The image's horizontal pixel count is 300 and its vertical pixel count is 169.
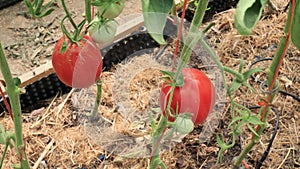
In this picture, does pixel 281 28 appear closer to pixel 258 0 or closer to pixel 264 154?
pixel 264 154

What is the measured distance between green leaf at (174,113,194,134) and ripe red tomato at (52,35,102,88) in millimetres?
342

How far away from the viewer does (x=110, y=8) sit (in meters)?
1.18

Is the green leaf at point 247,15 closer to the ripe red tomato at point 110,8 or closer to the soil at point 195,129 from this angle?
the ripe red tomato at point 110,8

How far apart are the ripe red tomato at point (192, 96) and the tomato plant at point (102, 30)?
250 millimetres

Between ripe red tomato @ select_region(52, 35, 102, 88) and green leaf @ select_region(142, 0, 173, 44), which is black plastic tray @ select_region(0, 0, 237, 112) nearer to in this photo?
ripe red tomato @ select_region(52, 35, 102, 88)

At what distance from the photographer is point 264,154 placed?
174 cm

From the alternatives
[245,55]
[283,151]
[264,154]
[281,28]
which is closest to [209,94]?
[264,154]

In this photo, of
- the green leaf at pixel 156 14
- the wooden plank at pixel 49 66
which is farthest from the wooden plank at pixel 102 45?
the green leaf at pixel 156 14

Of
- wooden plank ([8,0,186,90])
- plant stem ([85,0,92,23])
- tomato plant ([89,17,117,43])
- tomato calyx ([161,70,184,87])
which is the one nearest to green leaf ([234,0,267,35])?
tomato calyx ([161,70,184,87])

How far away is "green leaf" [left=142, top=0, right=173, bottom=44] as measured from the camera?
909 mm

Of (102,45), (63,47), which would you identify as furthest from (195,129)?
(63,47)

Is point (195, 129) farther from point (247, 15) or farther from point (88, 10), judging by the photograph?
point (247, 15)

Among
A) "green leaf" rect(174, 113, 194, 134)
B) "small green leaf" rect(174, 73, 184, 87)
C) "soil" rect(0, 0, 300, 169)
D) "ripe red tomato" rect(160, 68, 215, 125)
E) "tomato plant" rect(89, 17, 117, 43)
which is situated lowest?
"soil" rect(0, 0, 300, 169)

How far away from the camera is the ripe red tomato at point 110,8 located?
1170 mm
